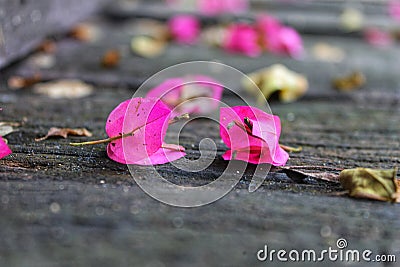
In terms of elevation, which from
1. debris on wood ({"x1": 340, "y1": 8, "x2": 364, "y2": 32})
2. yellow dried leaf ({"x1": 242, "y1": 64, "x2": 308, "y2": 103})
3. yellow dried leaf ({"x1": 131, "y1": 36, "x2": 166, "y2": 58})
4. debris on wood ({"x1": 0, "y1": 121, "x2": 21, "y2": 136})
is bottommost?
debris on wood ({"x1": 0, "y1": 121, "x2": 21, "y2": 136})

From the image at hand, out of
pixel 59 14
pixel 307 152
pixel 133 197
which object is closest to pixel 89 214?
pixel 133 197

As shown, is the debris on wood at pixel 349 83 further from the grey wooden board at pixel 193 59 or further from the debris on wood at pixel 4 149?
the debris on wood at pixel 4 149

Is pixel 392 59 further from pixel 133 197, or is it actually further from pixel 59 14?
pixel 133 197

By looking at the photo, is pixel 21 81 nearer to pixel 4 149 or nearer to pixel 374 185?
pixel 4 149

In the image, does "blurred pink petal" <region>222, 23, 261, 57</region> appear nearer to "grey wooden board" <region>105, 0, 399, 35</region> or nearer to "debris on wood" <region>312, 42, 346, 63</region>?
"debris on wood" <region>312, 42, 346, 63</region>

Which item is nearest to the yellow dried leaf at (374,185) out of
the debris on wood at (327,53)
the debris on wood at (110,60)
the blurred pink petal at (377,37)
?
the debris on wood at (110,60)

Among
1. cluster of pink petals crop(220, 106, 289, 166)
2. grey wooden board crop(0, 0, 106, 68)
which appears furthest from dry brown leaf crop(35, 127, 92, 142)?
grey wooden board crop(0, 0, 106, 68)
